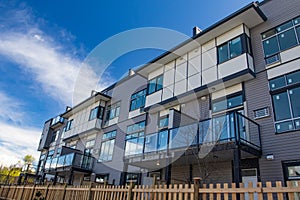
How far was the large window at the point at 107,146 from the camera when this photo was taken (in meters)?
16.4

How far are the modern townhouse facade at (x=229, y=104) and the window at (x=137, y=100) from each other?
1.07 metres

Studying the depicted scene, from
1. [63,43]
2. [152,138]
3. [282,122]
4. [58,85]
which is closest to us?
[282,122]

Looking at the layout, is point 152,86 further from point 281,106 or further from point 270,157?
point 270,157

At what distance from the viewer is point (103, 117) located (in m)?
18.8

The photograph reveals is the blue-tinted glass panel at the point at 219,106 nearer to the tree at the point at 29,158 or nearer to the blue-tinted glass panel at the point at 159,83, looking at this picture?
the blue-tinted glass panel at the point at 159,83

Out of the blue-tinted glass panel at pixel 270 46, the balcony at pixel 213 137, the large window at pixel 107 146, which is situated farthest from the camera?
the large window at pixel 107 146

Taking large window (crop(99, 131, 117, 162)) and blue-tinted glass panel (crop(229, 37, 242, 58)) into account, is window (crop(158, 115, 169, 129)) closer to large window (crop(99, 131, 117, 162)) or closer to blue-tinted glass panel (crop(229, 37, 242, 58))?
blue-tinted glass panel (crop(229, 37, 242, 58))

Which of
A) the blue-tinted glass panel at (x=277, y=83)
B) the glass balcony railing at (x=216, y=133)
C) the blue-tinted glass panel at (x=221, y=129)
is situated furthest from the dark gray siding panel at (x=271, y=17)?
the blue-tinted glass panel at (x=221, y=129)

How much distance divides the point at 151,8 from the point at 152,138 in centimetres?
670

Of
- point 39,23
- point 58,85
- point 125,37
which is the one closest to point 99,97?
point 58,85

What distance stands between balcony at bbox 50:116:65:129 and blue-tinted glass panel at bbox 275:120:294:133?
23217 millimetres

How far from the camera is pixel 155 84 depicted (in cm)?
1351

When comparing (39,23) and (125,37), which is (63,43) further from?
(125,37)

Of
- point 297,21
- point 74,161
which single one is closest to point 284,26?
point 297,21
